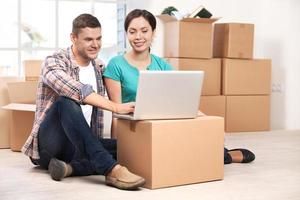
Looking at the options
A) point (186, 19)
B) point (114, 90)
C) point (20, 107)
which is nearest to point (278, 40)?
point (186, 19)

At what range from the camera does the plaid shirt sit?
236cm

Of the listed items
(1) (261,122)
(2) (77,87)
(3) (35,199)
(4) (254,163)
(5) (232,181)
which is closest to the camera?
(3) (35,199)

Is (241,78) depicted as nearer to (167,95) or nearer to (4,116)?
(4,116)

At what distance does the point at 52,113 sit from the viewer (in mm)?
2414

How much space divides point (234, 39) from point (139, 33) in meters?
2.08

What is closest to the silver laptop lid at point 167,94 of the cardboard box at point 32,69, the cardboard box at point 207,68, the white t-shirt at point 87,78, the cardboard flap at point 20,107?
the white t-shirt at point 87,78

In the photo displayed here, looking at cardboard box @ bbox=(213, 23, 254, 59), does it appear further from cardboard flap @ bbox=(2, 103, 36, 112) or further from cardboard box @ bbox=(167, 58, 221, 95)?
cardboard flap @ bbox=(2, 103, 36, 112)

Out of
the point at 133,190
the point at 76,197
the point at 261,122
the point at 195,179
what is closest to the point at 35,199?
the point at 76,197

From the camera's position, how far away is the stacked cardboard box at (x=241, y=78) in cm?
450

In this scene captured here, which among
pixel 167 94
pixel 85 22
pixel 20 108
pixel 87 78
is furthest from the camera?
pixel 20 108

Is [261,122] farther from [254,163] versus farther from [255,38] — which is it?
[254,163]

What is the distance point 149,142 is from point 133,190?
9.3 inches

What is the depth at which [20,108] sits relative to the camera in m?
3.31

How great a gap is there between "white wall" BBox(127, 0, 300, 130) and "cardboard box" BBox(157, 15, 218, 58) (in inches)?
20.3
